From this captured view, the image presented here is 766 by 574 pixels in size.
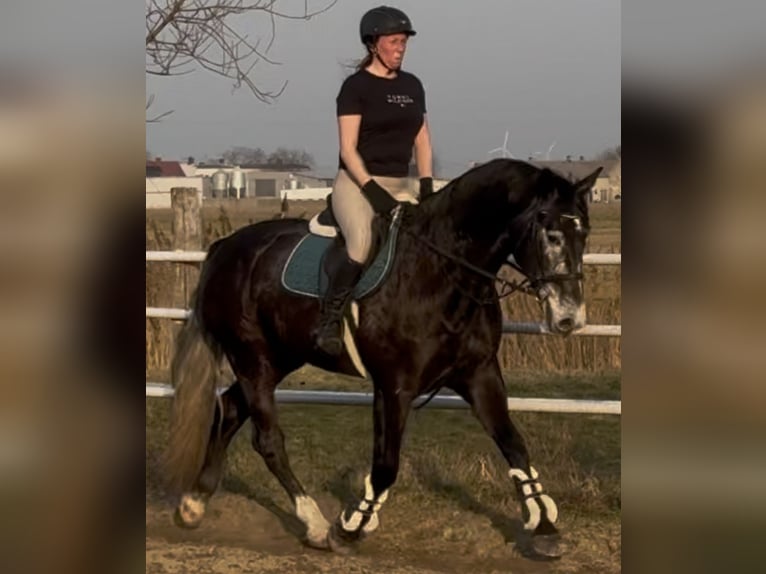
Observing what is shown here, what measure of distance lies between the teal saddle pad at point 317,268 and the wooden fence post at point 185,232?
231 cm

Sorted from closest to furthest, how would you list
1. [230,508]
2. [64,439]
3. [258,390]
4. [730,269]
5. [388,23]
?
[730,269]
[64,439]
[388,23]
[258,390]
[230,508]

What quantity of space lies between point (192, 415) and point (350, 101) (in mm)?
1857

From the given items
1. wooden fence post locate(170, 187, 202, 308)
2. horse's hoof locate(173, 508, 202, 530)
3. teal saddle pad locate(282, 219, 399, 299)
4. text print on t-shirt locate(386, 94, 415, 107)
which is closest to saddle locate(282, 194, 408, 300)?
teal saddle pad locate(282, 219, 399, 299)

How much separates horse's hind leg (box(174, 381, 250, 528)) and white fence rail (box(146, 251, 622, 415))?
1.39ft

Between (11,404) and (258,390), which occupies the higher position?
(11,404)

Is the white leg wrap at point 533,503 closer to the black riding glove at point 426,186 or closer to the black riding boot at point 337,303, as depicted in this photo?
the black riding boot at point 337,303

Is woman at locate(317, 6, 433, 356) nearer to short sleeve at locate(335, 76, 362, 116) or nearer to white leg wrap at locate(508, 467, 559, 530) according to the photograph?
short sleeve at locate(335, 76, 362, 116)

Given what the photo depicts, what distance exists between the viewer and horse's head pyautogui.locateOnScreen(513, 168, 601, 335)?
436 cm

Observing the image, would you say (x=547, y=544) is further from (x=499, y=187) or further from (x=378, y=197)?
(x=378, y=197)

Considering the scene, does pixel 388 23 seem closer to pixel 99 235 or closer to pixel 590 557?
pixel 590 557

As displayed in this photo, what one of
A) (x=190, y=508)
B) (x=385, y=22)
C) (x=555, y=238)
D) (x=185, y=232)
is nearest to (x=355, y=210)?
(x=385, y=22)

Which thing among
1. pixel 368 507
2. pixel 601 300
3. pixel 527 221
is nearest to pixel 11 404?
pixel 527 221

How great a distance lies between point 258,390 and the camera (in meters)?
5.50

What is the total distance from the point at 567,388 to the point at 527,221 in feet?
15.4
